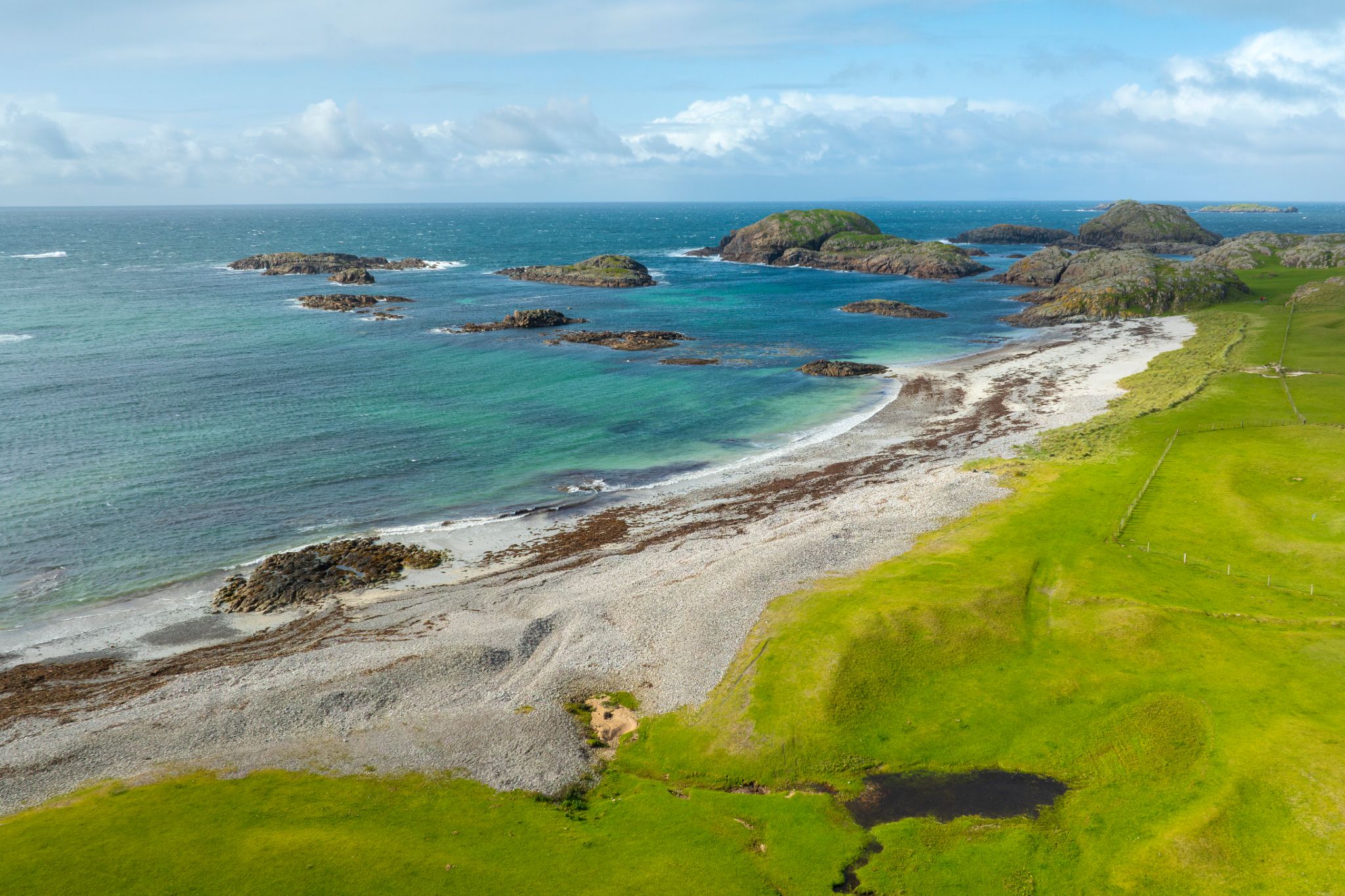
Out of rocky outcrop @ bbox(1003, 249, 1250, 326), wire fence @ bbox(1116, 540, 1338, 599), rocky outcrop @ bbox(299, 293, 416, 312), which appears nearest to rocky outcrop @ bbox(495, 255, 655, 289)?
rocky outcrop @ bbox(299, 293, 416, 312)

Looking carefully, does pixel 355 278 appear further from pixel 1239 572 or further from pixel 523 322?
pixel 1239 572

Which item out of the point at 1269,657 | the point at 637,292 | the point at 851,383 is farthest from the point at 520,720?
the point at 637,292

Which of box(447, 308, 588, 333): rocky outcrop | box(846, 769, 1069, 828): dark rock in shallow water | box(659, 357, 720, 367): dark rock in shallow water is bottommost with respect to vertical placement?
box(846, 769, 1069, 828): dark rock in shallow water

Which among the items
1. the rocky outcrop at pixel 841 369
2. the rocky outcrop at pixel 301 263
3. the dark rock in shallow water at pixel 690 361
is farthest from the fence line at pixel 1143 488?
the rocky outcrop at pixel 301 263

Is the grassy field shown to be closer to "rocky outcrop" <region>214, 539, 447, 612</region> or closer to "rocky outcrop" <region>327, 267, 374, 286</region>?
"rocky outcrop" <region>214, 539, 447, 612</region>

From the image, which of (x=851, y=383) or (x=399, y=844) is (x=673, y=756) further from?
(x=851, y=383)

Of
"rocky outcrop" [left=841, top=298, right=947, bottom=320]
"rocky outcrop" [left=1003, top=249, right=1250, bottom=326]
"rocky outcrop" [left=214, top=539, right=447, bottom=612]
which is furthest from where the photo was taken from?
"rocky outcrop" [left=841, top=298, right=947, bottom=320]
